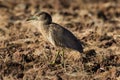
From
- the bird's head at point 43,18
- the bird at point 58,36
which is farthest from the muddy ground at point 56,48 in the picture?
the bird's head at point 43,18

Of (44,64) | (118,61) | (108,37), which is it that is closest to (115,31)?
(108,37)

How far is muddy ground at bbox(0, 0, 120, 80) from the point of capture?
8.95 metres

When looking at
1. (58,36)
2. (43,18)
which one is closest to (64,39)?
(58,36)

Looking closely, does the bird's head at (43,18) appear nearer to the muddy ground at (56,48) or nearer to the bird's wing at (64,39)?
the bird's wing at (64,39)

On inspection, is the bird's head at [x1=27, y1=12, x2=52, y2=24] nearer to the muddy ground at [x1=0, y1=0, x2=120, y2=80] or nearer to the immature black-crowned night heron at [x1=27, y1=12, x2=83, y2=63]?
the immature black-crowned night heron at [x1=27, y1=12, x2=83, y2=63]

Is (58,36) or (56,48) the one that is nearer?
(58,36)

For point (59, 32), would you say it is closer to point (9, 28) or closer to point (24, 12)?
point (9, 28)

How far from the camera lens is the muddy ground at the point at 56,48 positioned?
8.95 metres

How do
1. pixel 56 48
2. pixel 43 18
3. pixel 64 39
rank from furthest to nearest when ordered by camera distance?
pixel 56 48 → pixel 43 18 → pixel 64 39

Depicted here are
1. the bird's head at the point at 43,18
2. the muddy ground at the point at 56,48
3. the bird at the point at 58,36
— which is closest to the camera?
the muddy ground at the point at 56,48

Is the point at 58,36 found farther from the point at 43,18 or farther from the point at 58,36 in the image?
the point at 43,18

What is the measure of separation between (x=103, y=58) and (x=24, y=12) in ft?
16.1

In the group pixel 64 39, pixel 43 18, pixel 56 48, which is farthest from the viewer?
pixel 56 48

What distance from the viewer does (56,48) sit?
9875 mm
